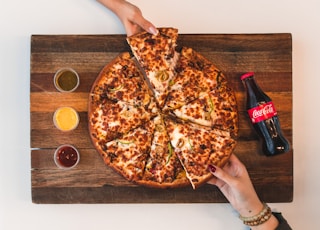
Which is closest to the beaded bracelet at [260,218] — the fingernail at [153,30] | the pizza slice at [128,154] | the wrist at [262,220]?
the wrist at [262,220]

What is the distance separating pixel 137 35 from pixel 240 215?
50.7 inches

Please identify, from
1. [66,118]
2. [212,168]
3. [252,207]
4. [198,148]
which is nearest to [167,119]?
[198,148]

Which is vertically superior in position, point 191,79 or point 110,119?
point 191,79

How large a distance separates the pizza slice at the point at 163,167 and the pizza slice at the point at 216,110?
222 millimetres

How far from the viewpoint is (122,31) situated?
8.38ft

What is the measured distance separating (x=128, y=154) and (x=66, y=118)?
18.2 inches

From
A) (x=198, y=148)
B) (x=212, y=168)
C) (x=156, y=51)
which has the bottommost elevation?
(x=212, y=168)

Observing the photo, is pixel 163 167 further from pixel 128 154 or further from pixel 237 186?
pixel 237 186

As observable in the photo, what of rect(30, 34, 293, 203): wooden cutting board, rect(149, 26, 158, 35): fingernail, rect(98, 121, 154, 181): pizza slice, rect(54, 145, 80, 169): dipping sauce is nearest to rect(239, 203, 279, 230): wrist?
rect(30, 34, 293, 203): wooden cutting board

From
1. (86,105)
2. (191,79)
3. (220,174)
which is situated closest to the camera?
(220,174)

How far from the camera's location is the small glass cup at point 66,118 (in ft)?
7.97
